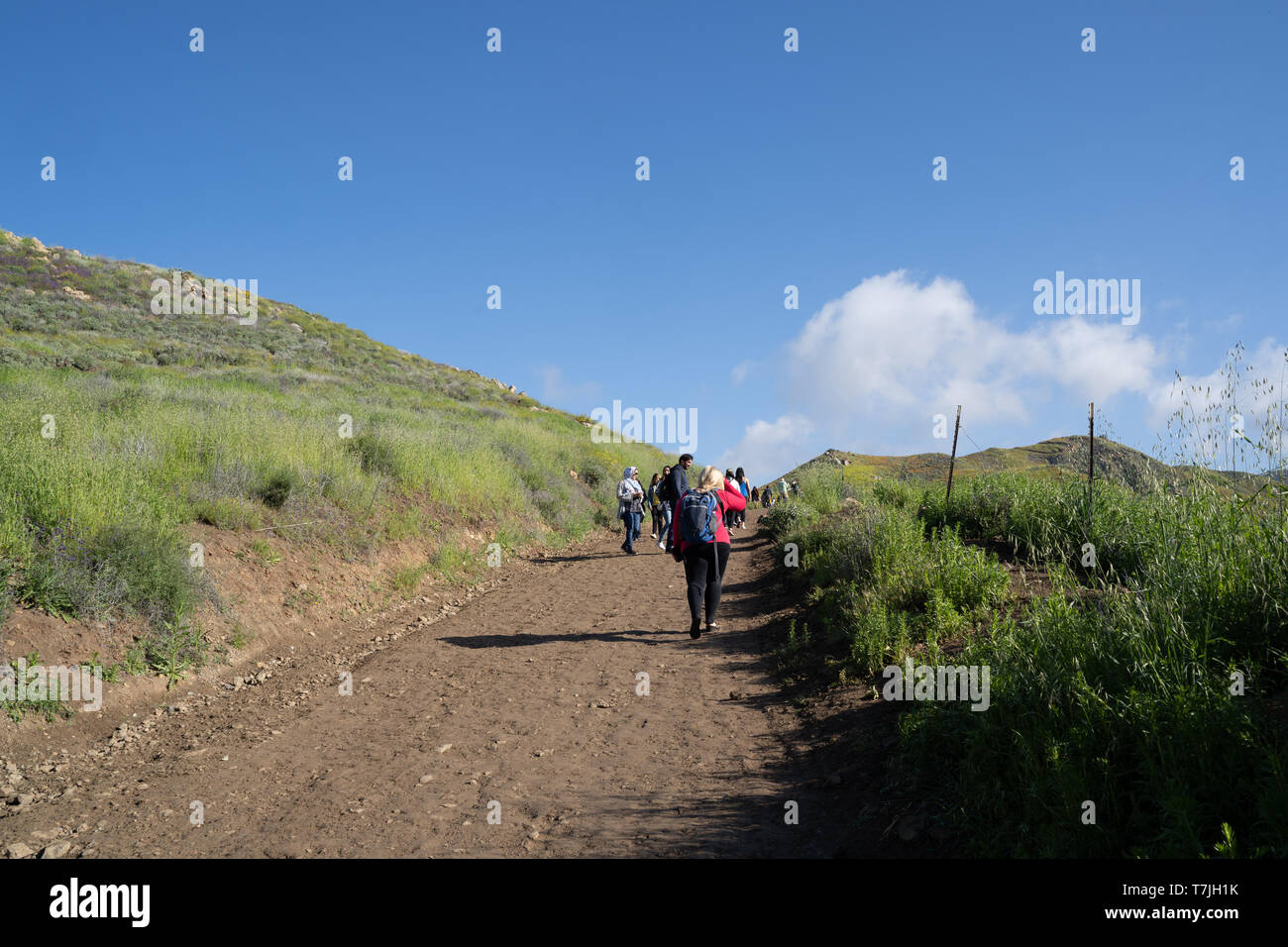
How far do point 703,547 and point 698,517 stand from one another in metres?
0.36

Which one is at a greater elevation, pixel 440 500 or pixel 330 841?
pixel 440 500

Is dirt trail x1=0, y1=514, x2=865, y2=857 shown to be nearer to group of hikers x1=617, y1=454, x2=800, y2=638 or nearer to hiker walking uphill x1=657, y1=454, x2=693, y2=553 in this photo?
group of hikers x1=617, y1=454, x2=800, y2=638

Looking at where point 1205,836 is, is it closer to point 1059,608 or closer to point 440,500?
point 1059,608

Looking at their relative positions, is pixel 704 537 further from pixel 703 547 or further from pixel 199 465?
pixel 199 465

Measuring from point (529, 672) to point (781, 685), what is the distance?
8.22ft

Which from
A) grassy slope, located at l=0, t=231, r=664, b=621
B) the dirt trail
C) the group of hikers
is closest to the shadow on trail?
the dirt trail

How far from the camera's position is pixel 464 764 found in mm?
4945

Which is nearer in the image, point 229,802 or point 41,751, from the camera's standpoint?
point 229,802

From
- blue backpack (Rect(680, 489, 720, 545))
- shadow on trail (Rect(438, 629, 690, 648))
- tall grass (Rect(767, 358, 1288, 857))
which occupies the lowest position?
shadow on trail (Rect(438, 629, 690, 648))

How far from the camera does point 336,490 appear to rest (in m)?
11.2

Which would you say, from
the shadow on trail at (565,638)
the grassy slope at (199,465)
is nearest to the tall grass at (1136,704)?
the shadow on trail at (565,638)

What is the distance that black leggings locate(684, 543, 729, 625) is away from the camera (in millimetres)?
8398

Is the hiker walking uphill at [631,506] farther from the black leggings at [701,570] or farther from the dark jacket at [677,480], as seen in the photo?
the black leggings at [701,570]
